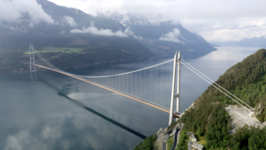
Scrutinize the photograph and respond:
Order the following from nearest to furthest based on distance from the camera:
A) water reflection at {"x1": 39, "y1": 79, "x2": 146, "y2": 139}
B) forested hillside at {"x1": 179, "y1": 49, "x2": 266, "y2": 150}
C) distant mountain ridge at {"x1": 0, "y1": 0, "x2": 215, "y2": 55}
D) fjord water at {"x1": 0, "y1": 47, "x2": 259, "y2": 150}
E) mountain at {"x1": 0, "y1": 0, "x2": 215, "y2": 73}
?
forested hillside at {"x1": 179, "y1": 49, "x2": 266, "y2": 150}
fjord water at {"x1": 0, "y1": 47, "x2": 259, "y2": 150}
water reflection at {"x1": 39, "y1": 79, "x2": 146, "y2": 139}
mountain at {"x1": 0, "y1": 0, "x2": 215, "y2": 73}
distant mountain ridge at {"x1": 0, "y1": 0, "x2": 215, "y2": 55}

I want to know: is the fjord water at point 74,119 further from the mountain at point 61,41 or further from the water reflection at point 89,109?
the mountain at point 61,41

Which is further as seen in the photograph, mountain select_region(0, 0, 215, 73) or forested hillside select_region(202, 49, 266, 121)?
mountain select_region(0, 0, 215, 73)

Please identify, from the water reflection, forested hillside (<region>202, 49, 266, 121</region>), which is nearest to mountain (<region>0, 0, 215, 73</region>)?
the water reflection

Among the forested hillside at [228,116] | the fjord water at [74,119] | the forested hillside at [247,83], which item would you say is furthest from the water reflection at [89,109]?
the forested hillside at [247,83]

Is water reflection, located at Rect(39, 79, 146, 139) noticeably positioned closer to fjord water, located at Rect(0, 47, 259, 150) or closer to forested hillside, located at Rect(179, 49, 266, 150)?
fjord water, located at Rect(0, 47, 259, 150)

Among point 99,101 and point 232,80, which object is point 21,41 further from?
point 232,80

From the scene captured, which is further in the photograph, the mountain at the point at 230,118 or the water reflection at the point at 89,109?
the water reflection at the point at 89,109

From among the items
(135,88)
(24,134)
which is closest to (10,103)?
(24,134)

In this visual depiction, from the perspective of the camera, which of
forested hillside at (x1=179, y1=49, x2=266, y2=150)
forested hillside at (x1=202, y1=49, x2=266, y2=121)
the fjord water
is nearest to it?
forested hillside at (x1=179, y1=49, x2=266, y2=150)

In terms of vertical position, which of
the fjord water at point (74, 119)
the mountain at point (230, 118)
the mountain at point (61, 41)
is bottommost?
the fjord water at point (74, 119)

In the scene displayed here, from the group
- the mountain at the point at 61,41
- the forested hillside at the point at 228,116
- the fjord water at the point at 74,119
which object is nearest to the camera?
the forested hillside at the point at 228,116

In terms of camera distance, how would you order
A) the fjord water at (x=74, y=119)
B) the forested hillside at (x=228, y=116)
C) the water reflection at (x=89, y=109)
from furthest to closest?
1. the water reflection at (x=89, y=109)
2. the fjord water at (x=74, y=119)
3. the forested hillside at (x=228, y=116)

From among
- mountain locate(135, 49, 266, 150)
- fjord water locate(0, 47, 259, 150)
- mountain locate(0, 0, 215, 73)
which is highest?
mountain locate(0, 0, 215, 73)

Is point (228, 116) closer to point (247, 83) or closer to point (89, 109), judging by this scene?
point (247, 83)
